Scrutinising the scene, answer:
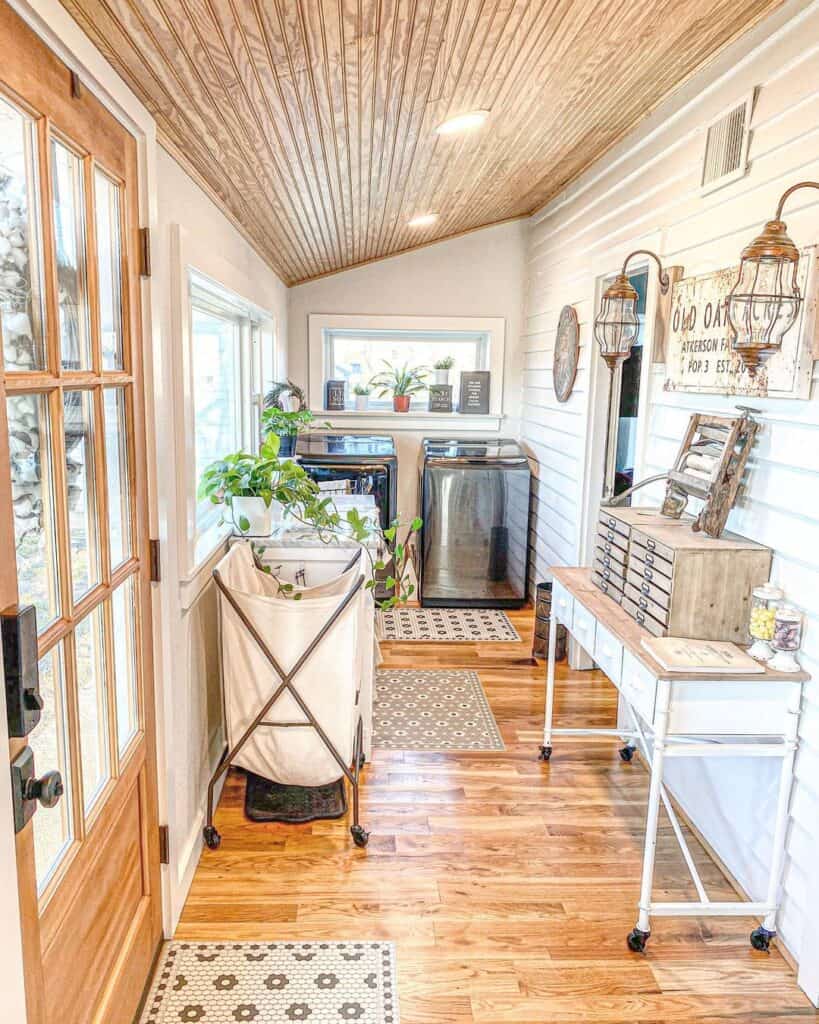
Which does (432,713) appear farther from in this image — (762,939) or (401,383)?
(401,383)

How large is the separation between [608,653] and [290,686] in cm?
104

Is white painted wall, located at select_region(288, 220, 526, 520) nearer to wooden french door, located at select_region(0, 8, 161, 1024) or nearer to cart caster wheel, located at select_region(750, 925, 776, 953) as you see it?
wooden french door, located at select_region(0, 8, 161, 1024)

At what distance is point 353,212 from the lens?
3428 millimetres

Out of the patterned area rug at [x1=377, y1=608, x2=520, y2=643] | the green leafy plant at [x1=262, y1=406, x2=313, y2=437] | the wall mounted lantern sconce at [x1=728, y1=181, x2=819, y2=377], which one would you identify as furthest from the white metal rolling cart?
the patterned area rug at [x1=377, y1=608, x2=520, y2=643]

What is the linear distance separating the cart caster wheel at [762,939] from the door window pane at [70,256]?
2.24 meters

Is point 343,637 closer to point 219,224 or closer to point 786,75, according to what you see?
point 219,224

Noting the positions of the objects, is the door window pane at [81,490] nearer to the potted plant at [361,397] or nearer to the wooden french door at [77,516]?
the wooden french door at [77,516]

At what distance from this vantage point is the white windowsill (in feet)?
17.9

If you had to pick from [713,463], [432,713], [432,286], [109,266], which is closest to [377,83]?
[109,266]

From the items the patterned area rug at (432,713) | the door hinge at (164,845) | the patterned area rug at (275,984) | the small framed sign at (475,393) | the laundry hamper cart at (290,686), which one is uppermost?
the small framed sign at (475,393)

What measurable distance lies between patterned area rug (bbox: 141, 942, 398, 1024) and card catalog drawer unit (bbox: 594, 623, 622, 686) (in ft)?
3.40

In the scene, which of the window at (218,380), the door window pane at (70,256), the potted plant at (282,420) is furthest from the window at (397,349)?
the door window pane at (70,256)

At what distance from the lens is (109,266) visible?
1621mm

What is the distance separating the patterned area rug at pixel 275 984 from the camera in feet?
6.10
